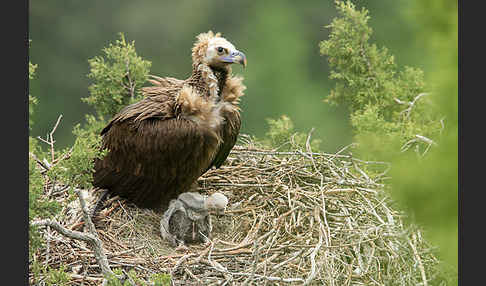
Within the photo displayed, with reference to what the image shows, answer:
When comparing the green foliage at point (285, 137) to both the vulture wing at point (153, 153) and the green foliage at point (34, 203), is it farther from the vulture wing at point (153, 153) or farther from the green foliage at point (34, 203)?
the green foliage at point (34, 203)

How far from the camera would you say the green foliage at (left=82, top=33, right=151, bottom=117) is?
3895 millimetres

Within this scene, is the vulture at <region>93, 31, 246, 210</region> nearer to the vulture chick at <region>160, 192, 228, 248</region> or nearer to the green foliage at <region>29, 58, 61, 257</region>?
the vulture chick at <region>160, 192, 228, 248</region>

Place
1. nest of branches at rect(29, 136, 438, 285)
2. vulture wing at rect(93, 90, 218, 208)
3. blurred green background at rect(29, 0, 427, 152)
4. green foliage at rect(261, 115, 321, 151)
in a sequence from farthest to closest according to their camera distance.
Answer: blurred green background at rect(29, 0, 427, 152)
green foliage at rect(261, 115, 321, 151)
vulture wing at rect(93, 90, 218, 208)
nest of branches at rect(29, 136, 438, 285)

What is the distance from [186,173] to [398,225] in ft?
3.54

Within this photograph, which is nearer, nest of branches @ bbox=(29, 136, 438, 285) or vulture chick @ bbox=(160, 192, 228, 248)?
nest of branches @ bbox=(29, 136, 438, 285)

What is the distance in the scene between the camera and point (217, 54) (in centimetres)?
331

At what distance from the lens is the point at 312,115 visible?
23.7ft


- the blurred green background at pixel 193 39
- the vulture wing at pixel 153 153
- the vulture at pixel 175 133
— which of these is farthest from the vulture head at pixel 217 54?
the blurred green background at pixel 193 39

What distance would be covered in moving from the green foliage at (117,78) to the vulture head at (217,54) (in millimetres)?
692

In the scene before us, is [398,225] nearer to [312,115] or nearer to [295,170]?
[295,170]

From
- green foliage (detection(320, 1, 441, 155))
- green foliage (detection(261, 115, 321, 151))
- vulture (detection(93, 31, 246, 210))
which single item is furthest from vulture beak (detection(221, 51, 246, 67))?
green foliage (detection(261, 115, 321, 151))

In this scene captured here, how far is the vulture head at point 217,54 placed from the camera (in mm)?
3289

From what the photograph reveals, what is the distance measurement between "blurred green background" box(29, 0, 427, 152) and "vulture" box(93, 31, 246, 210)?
320 cm

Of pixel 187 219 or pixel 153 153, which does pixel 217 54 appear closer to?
pixel 153 153
